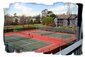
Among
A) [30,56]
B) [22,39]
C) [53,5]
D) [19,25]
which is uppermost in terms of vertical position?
[53,5]

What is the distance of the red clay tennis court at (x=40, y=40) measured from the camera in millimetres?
1914

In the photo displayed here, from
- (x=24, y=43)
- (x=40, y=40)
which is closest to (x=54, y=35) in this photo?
(x=40, y=40)

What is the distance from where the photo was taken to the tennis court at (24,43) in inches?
76.1

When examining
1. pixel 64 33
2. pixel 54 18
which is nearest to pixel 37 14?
pixel 54 18

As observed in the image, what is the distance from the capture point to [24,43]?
196 cm

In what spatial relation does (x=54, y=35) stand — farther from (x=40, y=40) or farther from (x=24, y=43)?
(x=24, y=43)

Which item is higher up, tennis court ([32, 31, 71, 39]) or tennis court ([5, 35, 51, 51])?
tennis court ([32, 31, 71, 39])

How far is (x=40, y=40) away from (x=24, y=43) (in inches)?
5.9

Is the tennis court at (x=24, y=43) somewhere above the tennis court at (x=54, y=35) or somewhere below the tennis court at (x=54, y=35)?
below

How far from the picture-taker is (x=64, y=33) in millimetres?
1913

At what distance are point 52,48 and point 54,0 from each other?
430 millimetres

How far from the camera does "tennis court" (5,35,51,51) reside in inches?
76.1

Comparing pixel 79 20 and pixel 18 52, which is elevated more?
pixel 79 20

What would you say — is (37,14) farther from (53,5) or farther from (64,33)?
(64,33)
